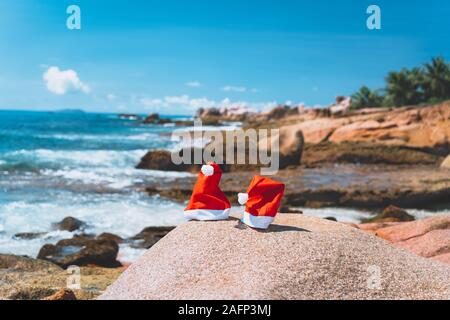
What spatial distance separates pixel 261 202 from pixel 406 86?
44739mm

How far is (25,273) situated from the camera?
31.5ft

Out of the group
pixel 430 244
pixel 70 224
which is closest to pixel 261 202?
pixel 430 244

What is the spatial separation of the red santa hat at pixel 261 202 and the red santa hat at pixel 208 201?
0.40 metres

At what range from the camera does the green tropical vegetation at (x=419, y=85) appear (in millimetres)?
47219

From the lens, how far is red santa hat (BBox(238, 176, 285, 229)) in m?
7.76

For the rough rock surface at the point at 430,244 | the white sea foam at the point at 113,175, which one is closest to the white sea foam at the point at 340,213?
the rough rock surface at the point at 430,244

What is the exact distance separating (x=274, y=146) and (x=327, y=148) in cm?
400

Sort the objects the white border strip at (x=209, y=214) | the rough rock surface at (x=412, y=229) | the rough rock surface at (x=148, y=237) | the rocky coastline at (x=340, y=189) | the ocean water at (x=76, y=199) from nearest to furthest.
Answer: the white border strip at (x=209, y=214)
the rocky coastline at (x=340, y=189)
the rough rock surface at (x=412, y=229)
the rough rock surface at (x=148, y=237)
the ocean water at (x=76, y=199)

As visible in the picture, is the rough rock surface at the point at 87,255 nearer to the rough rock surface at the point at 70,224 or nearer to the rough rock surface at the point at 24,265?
the rough rock surface at the point at 24,265

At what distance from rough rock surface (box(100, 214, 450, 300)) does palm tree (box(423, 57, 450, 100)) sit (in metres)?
42.8

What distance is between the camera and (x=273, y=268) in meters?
6.63

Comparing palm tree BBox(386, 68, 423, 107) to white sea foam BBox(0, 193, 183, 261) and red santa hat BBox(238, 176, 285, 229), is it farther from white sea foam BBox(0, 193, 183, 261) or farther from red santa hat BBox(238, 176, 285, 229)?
red santa hat BBox(238, 176, 285, 229)

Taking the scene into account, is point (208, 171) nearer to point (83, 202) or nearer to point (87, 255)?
point (87, 255)
